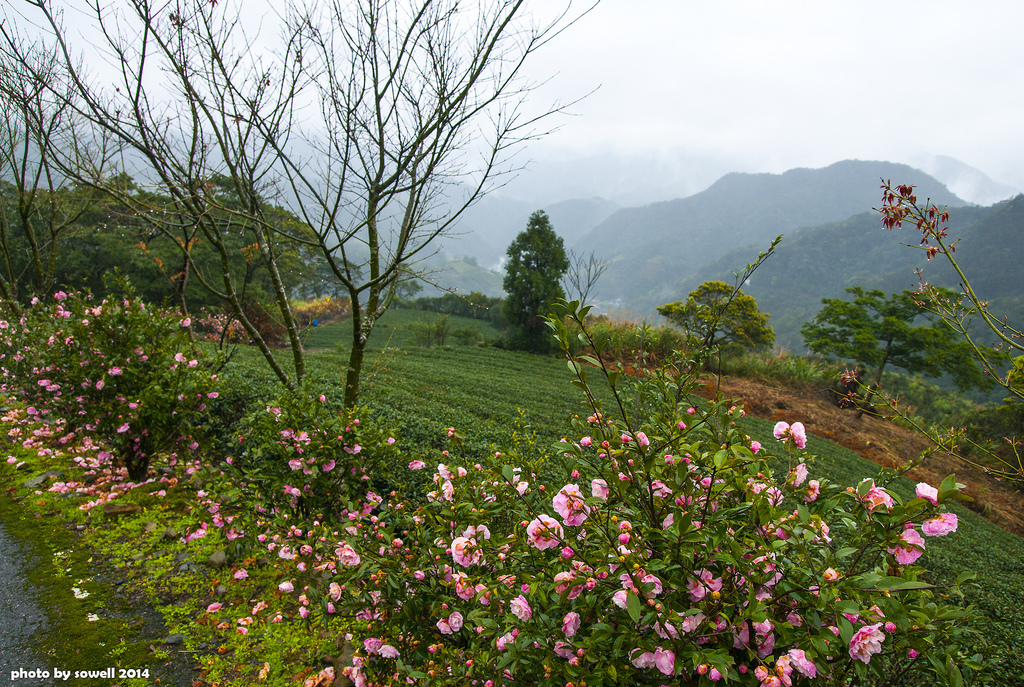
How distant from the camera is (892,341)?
647 inches

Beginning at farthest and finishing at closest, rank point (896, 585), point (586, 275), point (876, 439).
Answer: point (876, 439), point (586, 275), point (896, 585)

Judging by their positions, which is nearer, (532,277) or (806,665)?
(806,665)

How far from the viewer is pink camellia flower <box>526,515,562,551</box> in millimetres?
1241

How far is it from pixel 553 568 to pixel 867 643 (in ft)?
2.44

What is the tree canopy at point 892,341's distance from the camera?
1477 centimetres

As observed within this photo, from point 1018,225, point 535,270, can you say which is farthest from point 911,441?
point 1018,225

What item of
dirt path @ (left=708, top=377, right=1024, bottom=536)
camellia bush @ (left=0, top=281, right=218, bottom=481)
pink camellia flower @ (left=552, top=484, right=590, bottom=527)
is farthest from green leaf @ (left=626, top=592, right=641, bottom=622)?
dirt path @ (left=708, top=377, right=1024, bottom=536)

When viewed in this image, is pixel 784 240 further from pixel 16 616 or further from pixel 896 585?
pixel 16 616

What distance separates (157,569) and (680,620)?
3089 mm

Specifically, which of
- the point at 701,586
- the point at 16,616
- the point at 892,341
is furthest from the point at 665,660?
the point at 892,341

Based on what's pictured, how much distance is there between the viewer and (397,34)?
2.85 meters

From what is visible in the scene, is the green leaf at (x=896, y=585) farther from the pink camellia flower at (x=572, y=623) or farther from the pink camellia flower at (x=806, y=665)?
the pink camellia flower at (x=572, y=623)

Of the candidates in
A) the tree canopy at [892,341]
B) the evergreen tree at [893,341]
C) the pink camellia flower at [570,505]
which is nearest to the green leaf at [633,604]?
the pink camellia flower at [570,505]

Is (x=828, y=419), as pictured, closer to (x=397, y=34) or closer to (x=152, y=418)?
(x=397, y=34)
